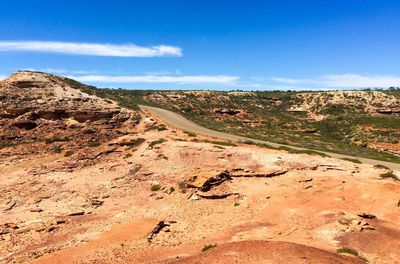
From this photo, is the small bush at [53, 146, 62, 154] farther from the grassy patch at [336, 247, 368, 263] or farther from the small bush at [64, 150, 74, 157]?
the grassy patch at [336, 247, 368, 263]

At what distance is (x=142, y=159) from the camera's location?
37.3 metres

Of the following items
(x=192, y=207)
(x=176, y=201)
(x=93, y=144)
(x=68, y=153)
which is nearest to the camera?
(x=192, y=207)

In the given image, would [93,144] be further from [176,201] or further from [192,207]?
[192,207]

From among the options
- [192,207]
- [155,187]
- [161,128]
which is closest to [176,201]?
[192,207]

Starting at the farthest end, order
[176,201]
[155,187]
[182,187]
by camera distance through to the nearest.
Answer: [155,187] < [182,187] < [176,201]

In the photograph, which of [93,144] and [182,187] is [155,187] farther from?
[93,144]

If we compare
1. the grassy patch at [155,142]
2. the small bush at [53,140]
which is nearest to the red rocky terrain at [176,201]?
the small bush at [53,140]

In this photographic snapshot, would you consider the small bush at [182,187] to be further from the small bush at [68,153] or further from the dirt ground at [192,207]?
the small bush at [68,153]

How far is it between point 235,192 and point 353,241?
10.5m

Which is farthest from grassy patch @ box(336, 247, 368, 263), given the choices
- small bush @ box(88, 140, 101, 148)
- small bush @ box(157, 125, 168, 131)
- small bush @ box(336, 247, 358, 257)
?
small bush @ box(157, 125, 168, 131)

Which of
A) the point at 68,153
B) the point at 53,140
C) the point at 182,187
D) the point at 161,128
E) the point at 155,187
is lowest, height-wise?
the point at 155,187

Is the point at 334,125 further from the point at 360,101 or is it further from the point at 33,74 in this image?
the point at 33,74

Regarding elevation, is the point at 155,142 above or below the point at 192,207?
above

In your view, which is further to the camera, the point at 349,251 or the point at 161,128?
the point at 161,128
